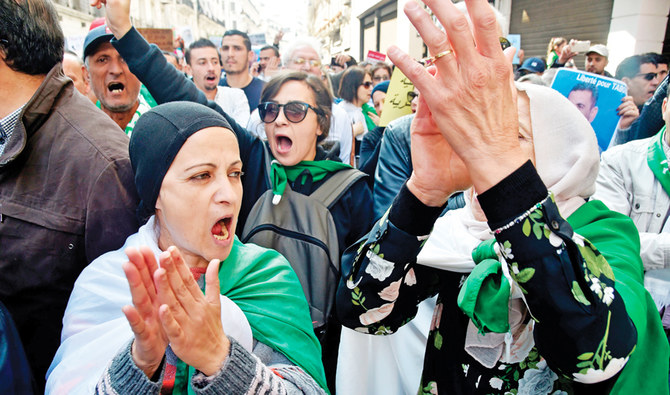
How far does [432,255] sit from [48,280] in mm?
1383

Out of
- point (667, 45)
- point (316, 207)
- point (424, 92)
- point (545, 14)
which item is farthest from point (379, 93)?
point (545, 14)

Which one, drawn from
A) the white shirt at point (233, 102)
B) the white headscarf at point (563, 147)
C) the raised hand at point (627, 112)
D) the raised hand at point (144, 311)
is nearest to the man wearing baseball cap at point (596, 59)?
the raised hand at point (627, 112)

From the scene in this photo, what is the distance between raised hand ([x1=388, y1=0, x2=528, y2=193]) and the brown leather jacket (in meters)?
1.20

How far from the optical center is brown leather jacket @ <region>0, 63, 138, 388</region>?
1540 millimetres

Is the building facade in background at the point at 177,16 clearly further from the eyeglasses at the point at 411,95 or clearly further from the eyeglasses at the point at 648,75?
the eyeglasses at the point at 648,75

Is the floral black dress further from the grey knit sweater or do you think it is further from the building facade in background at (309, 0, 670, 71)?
the building facade in background at (309, 0, 670, 71)

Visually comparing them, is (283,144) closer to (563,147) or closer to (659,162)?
(563,147)

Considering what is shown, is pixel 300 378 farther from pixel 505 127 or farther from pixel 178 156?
Result: pixel 505 127

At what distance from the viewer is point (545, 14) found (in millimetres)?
10617

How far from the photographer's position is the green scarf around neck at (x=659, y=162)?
7.28 feet

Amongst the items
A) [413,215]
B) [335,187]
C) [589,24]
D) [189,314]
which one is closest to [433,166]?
[413,215]

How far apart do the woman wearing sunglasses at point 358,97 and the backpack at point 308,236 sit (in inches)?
125

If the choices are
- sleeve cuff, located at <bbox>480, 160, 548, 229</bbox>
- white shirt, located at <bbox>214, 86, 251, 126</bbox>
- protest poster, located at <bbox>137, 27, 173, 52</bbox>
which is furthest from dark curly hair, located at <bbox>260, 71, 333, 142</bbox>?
protest poster, located at <bbox>137, 27, 173, 52</bbox>

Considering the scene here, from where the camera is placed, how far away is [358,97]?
18.2ft
